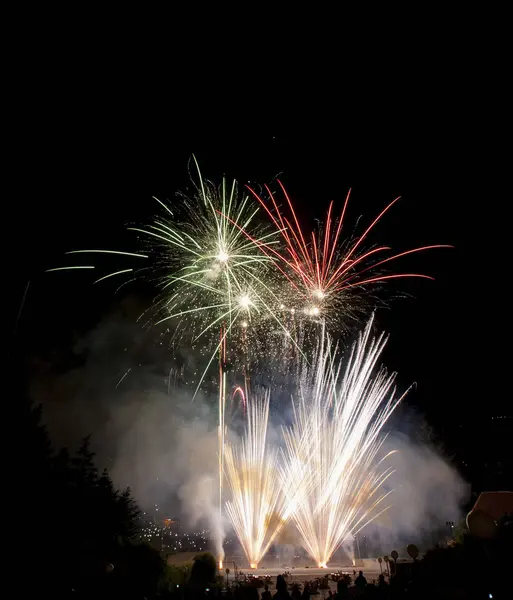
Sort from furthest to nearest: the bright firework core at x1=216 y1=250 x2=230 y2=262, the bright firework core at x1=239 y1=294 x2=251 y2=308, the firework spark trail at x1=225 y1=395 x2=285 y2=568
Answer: the firework spark trail at x1=225 y1=395 x2=285 y2=568 → the bright firework core at x1=239 y1=294 x2=251 y2=308 → the bright firework core at x1=216 y1=250 x2=230 y2=262

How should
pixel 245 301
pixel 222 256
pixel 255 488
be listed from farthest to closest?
pixel 255 488 < pixel 245 301 < pixel 222 256

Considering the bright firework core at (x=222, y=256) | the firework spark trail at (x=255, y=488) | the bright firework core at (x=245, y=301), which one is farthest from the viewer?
the firework spark trail at (x=255, y=488)

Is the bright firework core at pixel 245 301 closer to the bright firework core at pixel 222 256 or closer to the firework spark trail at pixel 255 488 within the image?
the bright firework core at pixel 222 256

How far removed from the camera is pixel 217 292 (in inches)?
617

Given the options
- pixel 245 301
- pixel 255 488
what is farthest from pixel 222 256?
pixel 255 488

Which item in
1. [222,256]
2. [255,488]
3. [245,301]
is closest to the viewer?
[222,256]

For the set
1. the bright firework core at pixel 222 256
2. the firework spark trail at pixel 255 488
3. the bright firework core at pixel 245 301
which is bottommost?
the firework spark trail at pixel 255 488

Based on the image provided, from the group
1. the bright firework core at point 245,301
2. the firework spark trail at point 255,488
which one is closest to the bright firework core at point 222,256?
the bright firework core at point 245,301

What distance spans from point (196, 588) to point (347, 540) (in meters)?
22.0

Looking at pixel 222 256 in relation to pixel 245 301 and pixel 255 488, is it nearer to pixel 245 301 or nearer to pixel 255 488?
pixel 245 301

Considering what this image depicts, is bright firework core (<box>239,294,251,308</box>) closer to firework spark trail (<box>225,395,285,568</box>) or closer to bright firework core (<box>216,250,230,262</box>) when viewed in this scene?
bright firework core (<box>216,250,230,262</box>)

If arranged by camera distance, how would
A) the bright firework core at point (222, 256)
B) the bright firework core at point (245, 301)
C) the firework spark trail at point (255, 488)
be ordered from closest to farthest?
the bright firework core at point (222, 256) < the bright firework core at point (245, 301) < the firework spark trail at point (255, 488)

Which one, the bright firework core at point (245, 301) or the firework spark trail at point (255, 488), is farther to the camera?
the firework spark trail at point (255, 488)

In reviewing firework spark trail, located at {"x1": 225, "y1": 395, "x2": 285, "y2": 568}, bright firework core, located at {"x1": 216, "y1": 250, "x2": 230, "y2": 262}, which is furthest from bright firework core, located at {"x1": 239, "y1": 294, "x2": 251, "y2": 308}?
firework spark trail, located at {"x1": 225, "y1": 395, "x2": 285, "y2": 568}
